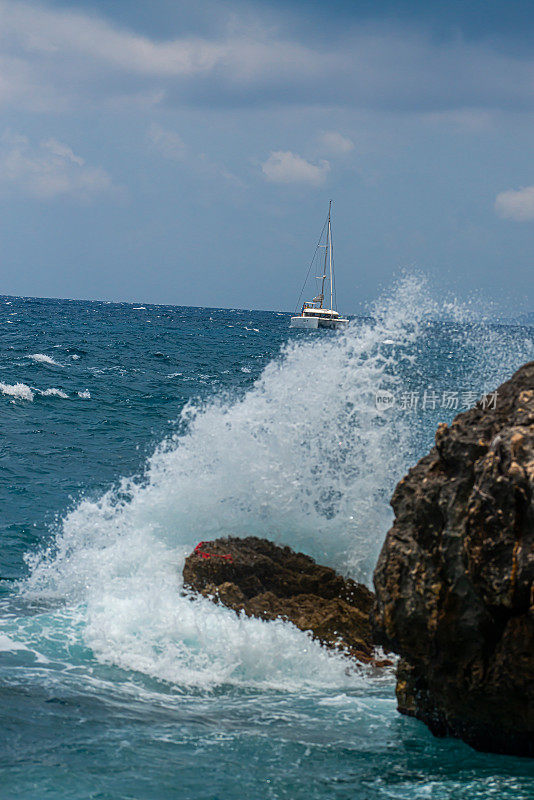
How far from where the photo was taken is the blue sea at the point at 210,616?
385cm

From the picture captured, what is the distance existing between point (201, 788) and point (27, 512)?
6522mm

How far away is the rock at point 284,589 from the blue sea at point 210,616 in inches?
7.3

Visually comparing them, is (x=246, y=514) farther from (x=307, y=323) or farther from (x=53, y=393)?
(x=307, y=323)

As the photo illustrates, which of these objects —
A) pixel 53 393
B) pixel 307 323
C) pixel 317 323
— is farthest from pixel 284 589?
pixel 307 323

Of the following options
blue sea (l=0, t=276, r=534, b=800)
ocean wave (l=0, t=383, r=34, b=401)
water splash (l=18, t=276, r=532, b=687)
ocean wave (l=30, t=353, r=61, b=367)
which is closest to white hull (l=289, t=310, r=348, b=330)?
ocean wave (l=30, t=353, r=61, b=367)

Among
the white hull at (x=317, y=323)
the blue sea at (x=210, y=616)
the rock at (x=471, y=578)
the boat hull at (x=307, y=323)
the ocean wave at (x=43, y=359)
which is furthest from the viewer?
the boat hull at (x=307, y=323)

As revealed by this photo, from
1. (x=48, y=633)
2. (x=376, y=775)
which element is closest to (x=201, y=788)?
(x=376, y=775)

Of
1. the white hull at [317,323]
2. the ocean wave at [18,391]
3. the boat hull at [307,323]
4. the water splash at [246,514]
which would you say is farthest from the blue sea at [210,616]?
the boat hull at [307,323]

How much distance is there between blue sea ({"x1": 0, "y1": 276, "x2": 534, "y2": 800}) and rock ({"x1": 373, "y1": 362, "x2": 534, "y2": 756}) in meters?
0.28

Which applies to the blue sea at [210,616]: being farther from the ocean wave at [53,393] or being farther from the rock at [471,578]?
the ocean wave at [53,393]

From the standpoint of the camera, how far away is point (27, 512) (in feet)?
31.4

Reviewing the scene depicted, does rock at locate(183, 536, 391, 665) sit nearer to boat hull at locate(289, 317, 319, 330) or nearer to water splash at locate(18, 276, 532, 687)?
water splash at locate(18, 276, 532, 687)

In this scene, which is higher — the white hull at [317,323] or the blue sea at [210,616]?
the white hull at [317,323]

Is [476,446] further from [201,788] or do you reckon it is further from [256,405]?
[256,405]
